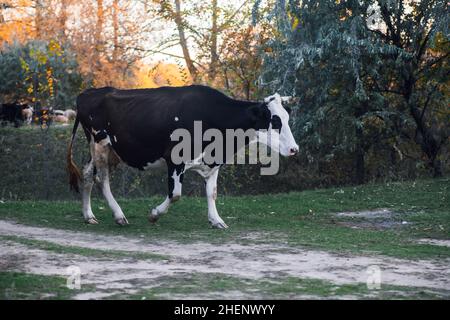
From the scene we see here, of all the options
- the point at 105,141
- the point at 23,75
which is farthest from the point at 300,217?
the point at 23,75

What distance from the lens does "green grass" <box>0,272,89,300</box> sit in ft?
20.7

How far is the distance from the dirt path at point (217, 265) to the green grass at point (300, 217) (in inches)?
23.7

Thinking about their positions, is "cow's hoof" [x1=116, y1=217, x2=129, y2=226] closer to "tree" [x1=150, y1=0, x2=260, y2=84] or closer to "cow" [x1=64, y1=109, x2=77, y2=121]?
"tree" [x1=150, y1=0, x2=260, y2=84]

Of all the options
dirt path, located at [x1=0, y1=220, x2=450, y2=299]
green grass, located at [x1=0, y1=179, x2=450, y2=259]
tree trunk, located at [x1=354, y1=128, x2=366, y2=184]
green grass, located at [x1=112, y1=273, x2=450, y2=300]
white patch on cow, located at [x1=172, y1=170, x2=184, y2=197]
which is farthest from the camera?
tree trunk, located at [x1=354, y1=128, x2=366, y2=184]

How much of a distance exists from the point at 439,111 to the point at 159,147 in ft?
28.7

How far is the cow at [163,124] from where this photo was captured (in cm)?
1137

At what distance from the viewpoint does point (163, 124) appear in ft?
37.6

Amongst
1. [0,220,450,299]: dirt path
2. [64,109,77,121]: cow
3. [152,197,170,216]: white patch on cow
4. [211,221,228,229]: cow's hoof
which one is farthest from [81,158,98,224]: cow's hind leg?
[64,109,77,121]: cow

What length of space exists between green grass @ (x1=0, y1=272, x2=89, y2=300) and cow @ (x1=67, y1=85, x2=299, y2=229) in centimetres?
430

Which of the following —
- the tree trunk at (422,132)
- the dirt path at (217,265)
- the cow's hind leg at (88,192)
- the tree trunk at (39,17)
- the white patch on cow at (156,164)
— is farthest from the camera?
the tree trunk at (39,17)

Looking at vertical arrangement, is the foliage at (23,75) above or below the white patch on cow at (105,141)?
above

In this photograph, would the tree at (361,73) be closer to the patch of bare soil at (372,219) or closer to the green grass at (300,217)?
the green grass at (300,217)

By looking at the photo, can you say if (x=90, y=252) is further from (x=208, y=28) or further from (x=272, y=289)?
(x=208, y=28)

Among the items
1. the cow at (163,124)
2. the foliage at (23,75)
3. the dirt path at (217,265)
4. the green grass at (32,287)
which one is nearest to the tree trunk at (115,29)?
the foliage at (23,75)
